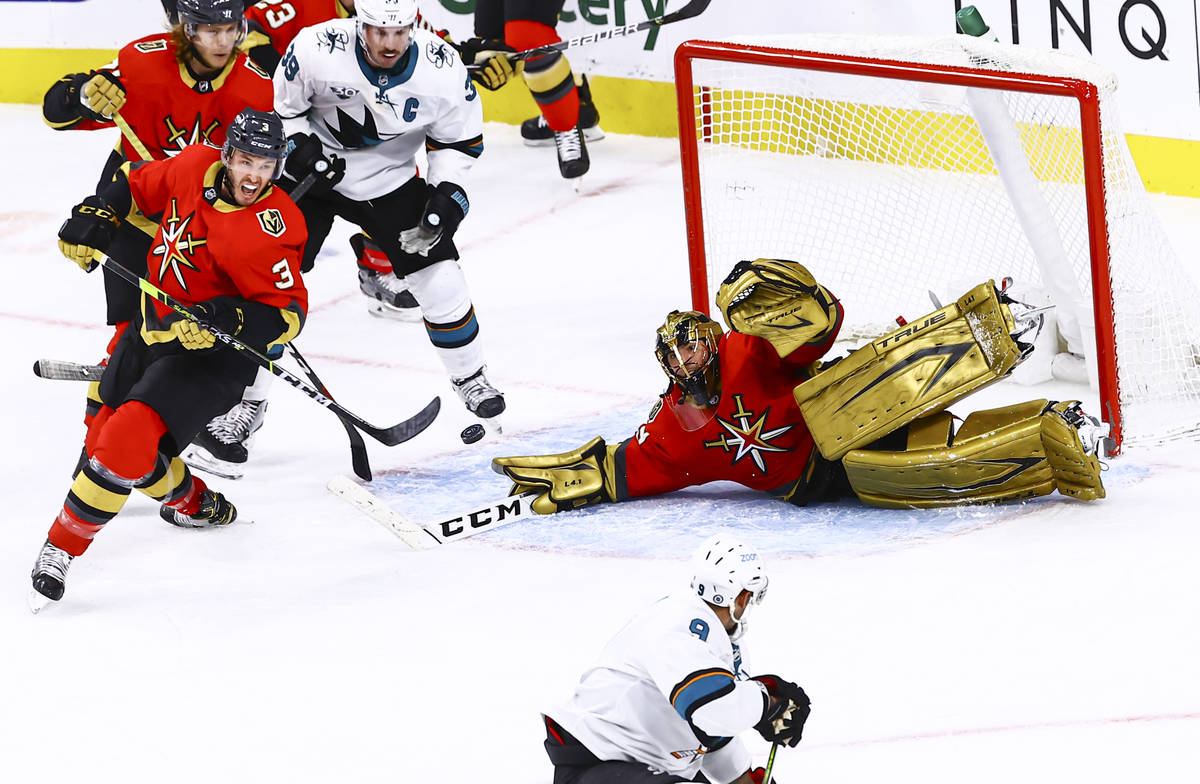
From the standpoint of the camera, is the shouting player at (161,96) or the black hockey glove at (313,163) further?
the black hockey glove at (313,163)

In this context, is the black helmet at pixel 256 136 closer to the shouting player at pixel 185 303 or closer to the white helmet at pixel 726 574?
the shouting player at pixel 185 303

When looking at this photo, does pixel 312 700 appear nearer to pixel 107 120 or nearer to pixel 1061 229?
pixel 107 120

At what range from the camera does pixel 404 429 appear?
14.5 ft

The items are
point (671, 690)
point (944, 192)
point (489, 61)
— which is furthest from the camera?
point (489, 61)

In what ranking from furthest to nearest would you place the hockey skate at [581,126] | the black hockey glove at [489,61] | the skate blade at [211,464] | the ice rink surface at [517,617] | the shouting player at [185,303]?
the hockey skate at [581,126] → the black hockey glove at [489,61] → the skate blade at [211,464] → the shouting player at [185,303] → the ice rink surface at [517,617]

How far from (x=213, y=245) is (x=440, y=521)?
0.81 meters

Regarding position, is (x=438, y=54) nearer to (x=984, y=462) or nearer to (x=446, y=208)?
(x=446, y=208)

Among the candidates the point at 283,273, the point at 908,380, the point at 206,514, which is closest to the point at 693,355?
the point at 908,380

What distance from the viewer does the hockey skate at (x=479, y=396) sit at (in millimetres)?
4652

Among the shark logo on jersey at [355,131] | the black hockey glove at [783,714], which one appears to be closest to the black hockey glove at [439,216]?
the shark logo on jersey at [355,131]

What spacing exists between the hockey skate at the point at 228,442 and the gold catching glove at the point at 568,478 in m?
0.73

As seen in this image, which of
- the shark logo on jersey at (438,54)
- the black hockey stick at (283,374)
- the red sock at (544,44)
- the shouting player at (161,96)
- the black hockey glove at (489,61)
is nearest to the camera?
the black hockey stick at (283,374)

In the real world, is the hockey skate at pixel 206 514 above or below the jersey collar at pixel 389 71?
below

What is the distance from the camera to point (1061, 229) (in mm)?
4613
